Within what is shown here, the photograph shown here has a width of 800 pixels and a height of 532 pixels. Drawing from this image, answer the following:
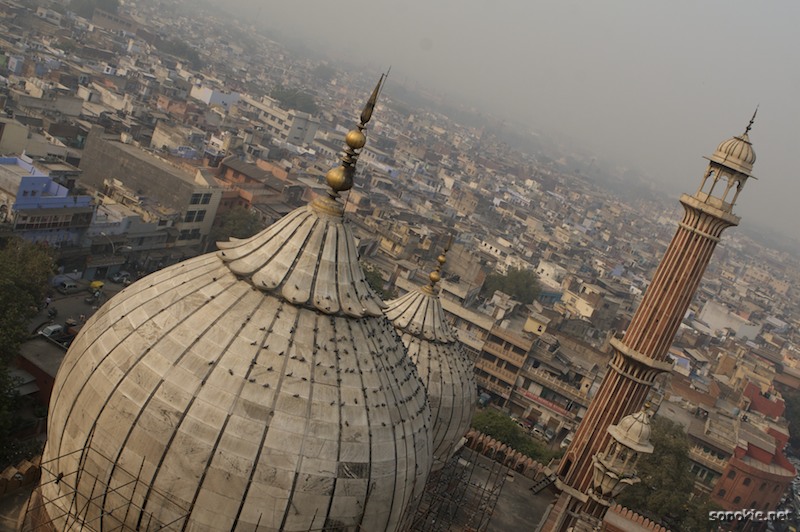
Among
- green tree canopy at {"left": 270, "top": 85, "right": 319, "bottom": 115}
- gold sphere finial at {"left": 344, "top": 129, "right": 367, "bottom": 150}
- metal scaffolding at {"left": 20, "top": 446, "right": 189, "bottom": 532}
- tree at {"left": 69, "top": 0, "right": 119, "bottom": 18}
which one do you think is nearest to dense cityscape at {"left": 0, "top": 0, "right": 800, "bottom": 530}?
gold sphere finial at {"left": 344, "top": 129, "right": 367, "bottom": 150}

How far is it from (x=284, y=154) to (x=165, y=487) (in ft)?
212

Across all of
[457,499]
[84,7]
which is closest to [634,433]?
[457,499]

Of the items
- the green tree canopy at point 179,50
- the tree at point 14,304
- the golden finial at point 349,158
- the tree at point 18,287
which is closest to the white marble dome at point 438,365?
the golden finial at point 349,158

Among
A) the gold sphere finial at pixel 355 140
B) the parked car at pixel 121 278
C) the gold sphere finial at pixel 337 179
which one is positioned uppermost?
the gold sphere finial at pixel 355 140

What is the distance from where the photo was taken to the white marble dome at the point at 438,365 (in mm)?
17234

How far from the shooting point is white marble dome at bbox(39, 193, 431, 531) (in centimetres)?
882

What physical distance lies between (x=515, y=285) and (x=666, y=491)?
28052 millimetres

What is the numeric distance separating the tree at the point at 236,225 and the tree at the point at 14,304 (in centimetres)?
1271

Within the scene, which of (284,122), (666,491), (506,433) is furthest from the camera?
(284,122)

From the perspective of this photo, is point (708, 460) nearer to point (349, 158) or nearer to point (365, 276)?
point (365, 276)

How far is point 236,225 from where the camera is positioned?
41188mm

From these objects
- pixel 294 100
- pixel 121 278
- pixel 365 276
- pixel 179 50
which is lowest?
pixel 121 278

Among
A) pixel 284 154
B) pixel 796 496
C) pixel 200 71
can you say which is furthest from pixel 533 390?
pixel 200 71

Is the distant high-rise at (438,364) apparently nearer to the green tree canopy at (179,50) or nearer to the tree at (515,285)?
the tree at (515,285)
